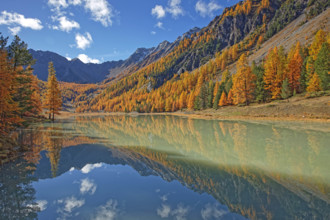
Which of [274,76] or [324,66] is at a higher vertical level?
[324,66]

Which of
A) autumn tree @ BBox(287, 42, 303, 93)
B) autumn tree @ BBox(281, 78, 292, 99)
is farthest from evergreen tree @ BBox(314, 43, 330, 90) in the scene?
autumn tree @ BBox(281, 78, 292, 99)

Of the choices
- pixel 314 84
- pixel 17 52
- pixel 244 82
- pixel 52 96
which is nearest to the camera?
pixel 17 52

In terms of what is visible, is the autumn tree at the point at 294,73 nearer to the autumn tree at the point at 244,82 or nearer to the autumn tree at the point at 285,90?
the autumn tree at the point at 285,90

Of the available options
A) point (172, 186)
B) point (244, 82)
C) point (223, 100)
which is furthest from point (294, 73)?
point (172, 186)

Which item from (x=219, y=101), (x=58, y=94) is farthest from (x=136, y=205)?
(x=219, y=101)

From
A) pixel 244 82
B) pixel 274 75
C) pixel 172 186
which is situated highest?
pixel 274 75

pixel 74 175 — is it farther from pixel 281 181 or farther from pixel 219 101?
pixel 219 101

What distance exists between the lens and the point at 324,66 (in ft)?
141

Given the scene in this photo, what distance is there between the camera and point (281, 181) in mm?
8484

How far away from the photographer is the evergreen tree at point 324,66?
4228 centimetres

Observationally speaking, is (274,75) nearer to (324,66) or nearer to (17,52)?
(324,66)

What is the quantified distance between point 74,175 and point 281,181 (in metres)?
11.5

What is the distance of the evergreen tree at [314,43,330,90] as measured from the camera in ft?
139

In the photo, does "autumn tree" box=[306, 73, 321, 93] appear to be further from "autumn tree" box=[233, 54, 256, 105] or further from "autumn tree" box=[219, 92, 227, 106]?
"autumn tree" box=[219, 92, 227, 106]
